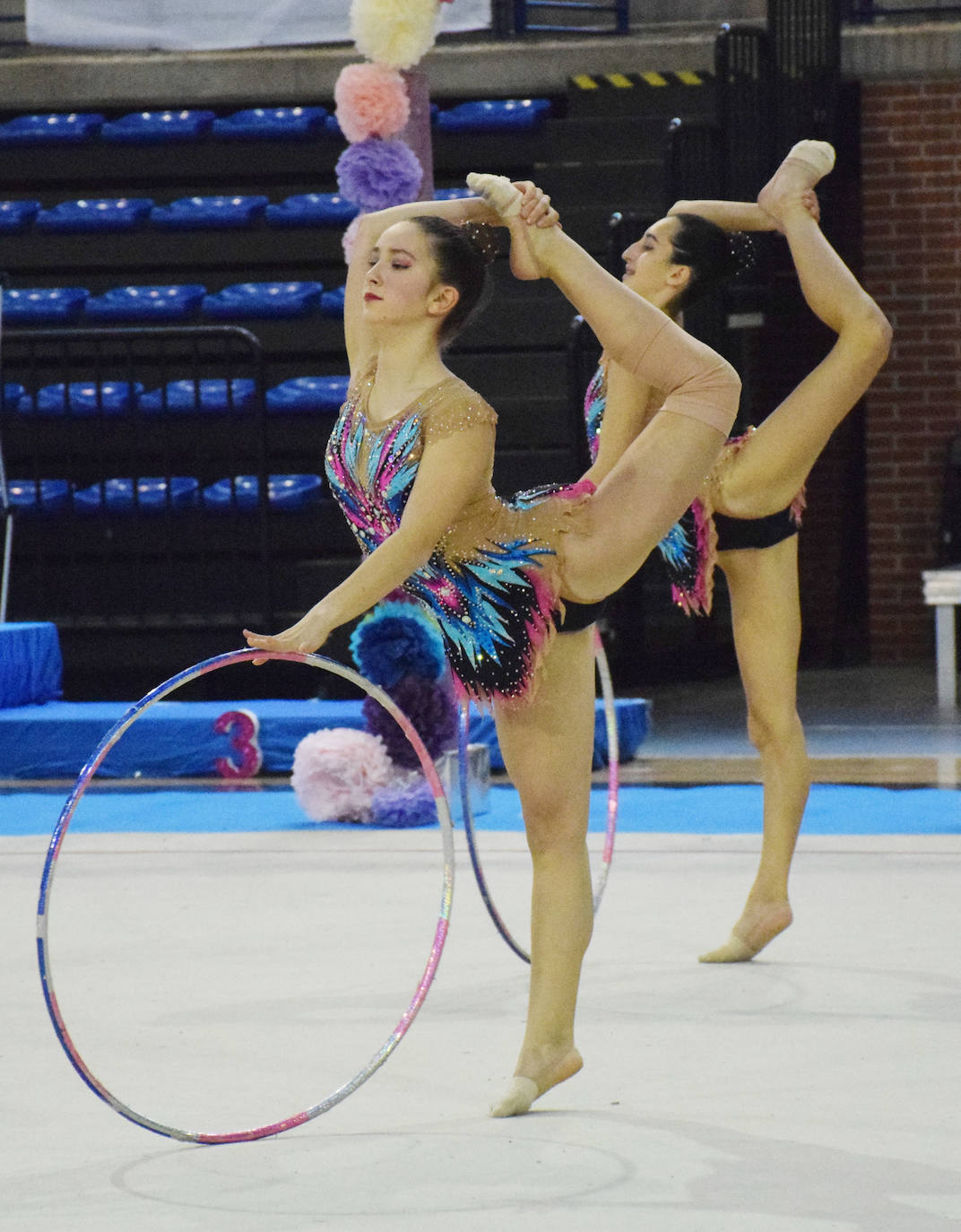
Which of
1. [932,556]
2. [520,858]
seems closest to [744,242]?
[520,858]

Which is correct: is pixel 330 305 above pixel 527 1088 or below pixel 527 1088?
above

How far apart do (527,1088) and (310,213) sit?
6.95m

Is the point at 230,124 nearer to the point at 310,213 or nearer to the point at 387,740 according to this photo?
the point at 310,213

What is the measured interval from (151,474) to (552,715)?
6341 millimetres

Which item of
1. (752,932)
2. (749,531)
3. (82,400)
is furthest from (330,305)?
(752,932)

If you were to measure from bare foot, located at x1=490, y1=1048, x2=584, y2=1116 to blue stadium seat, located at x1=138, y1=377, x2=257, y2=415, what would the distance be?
5.96m

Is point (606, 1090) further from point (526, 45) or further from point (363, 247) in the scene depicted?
point (526, 45)

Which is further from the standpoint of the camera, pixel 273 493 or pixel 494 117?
pixel 494 117

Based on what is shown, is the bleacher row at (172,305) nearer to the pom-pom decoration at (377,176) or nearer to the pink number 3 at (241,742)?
the pink number 3 at (241,742)

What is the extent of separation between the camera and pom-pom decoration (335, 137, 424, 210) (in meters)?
5.21

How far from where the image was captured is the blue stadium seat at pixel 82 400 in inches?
337

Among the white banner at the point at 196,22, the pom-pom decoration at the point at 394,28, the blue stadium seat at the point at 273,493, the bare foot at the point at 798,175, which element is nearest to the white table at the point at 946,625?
the blue stadium seat at the point at 273,493

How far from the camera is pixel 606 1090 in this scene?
2900mm

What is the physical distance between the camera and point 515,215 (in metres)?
2.70
